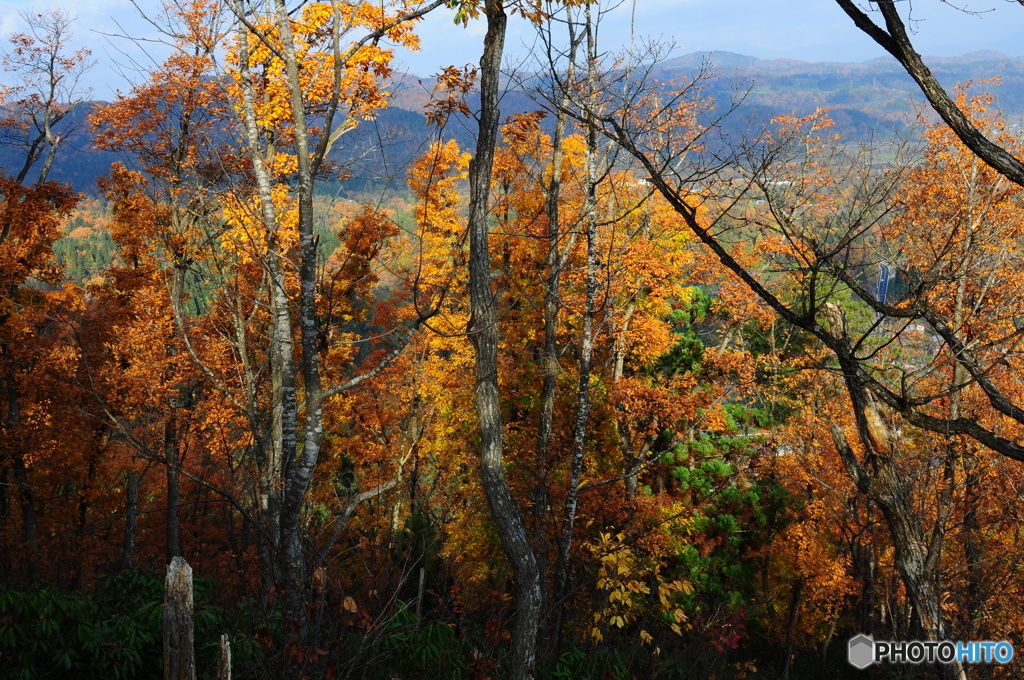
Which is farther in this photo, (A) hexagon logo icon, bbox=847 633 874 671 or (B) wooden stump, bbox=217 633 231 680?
(A) hexagon logo icon, bbox=847 633 874 671

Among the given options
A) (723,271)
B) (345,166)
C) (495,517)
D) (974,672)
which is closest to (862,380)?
(495,517)

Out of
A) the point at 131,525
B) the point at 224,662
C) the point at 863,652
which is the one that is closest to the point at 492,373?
the point at 224,662

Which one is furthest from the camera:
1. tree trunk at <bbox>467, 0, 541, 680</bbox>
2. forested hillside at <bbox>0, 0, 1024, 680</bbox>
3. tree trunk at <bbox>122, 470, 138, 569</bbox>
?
tree trunk at <bbox>122, 470, 138, 569</bbox>

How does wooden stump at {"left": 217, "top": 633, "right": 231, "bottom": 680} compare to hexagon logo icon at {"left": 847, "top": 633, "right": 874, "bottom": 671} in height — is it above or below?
above

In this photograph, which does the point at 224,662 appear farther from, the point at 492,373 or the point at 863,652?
the point at 863,652

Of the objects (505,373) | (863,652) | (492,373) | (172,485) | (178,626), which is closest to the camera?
(178,626)

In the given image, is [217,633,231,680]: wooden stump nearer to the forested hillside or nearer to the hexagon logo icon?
the forested hillside

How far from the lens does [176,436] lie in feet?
46.6

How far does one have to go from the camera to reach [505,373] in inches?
548

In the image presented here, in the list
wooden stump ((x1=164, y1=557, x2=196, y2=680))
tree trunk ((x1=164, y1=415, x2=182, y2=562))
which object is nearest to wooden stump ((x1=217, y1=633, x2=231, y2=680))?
wooden stump ((x1=164, y1=557, x2=196, y2=680))

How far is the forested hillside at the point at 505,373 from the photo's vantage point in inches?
181

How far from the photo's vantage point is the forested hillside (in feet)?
15.1

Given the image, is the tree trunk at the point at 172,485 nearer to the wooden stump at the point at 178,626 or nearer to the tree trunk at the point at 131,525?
the tree trunk at the point at 131,525

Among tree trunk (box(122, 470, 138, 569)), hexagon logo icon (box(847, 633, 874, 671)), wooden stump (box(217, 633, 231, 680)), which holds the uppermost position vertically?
wooden stump (box(217, 633, 231, 680))
